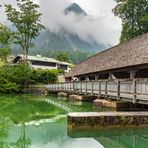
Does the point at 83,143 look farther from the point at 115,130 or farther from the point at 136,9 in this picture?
the point at 136,9

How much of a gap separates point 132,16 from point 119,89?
3400 cm

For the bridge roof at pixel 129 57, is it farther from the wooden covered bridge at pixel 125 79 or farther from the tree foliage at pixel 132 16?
the tree foliage at pixel 132 16

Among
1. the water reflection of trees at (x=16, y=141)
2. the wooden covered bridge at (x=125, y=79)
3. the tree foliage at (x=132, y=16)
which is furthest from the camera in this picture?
the tree foliage at (x=132, y=16)

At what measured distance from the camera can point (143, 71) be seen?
27.9 meters

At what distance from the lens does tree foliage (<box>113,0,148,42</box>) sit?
5194 centimetres

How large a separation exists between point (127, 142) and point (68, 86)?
87.3 ft

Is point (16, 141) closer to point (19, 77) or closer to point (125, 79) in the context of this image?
point (125, 79)

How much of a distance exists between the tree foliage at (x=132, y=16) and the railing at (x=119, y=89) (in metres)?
21.1

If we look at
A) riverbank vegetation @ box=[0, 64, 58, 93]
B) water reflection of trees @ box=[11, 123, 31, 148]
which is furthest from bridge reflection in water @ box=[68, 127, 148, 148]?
riverbank vegetation @ box=[0, 64, 58, 93]

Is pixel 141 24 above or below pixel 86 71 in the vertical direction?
above

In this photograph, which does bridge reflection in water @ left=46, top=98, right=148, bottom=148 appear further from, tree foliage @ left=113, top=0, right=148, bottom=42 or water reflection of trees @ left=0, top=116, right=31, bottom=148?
tree foliage @ left=113, top=0, right=148, bottom=42

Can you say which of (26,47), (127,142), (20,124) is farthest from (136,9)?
(127,142)

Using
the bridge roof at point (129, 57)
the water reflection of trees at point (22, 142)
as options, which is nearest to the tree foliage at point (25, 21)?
the bridge roof at point (129, 57)

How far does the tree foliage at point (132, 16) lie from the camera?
5194 centimetres
